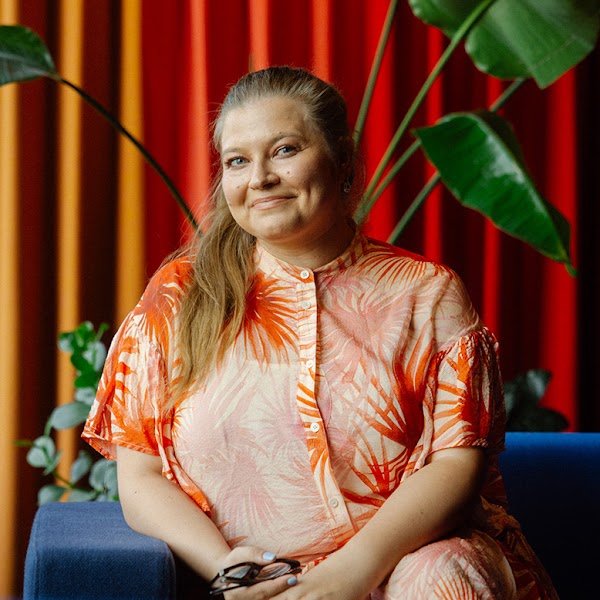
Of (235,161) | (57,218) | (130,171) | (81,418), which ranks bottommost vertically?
(81,418)

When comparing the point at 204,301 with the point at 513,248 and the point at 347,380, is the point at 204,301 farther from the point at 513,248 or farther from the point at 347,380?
the point at 513,248

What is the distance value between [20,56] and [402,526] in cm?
122

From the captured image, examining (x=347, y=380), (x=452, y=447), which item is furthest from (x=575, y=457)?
(x=347, y=380)

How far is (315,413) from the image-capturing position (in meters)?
1.43

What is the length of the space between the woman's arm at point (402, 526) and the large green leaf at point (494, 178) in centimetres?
34

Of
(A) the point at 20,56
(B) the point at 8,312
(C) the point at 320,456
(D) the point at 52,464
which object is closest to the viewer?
(C) the point at 320,456

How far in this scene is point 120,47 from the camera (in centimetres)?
262

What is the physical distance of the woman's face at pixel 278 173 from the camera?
148 cm

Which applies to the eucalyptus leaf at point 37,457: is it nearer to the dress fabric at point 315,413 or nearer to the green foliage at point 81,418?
the green foliage at point 81,418

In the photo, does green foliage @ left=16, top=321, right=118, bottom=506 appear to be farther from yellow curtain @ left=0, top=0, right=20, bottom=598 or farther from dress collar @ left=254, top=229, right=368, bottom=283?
dress collar @ left=254, top=229, right=368, bottom=283

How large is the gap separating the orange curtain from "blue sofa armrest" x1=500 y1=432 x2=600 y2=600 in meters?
1.16

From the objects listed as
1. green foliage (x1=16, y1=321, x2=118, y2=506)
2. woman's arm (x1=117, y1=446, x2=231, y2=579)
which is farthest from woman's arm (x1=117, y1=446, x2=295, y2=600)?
green foliage (x1=16, y1=321, x2=118, y2=506)

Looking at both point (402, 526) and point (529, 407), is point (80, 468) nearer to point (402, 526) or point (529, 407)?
point (529, 407)

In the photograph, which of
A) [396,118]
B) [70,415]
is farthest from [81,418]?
[396,118]
